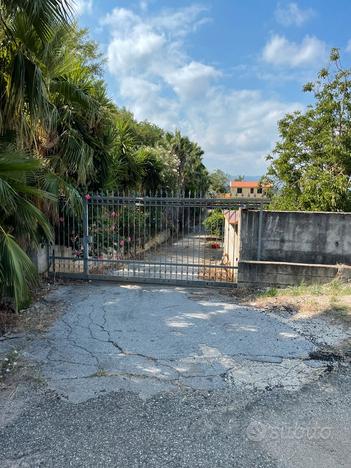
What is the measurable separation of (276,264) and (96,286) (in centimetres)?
354

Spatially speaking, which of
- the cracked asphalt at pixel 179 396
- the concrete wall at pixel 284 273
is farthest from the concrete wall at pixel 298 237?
the cracked asphalt at pixel 179 396

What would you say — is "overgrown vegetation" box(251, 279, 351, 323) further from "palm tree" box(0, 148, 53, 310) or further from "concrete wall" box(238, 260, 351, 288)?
"palm tree" box(0, 148, 53, 310)

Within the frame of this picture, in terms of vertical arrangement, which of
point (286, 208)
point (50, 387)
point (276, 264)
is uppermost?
point (286, 208)

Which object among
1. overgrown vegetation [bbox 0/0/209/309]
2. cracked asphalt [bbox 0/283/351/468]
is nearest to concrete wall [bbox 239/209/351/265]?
cracked asphalt [bbox 0/283/351/468]

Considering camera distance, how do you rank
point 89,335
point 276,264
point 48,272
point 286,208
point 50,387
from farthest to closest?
1. point 286,208
2. point 48,272
3. point 276,264
4. point 89,335
5. point 50,387

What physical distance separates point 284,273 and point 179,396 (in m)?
4.18

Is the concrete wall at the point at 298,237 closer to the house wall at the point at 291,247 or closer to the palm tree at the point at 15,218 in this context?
the house wall at the point at 291,247

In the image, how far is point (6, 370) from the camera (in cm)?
372

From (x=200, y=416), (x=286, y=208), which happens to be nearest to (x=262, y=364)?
(x=200, y=416)

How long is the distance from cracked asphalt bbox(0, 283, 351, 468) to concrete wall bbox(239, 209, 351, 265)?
1.99 m

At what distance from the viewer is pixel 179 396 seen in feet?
10.8

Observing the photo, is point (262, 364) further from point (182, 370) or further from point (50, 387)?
point (50, 387)

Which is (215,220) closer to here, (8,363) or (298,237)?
(298,237)

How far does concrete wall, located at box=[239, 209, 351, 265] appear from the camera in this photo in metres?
6.93
